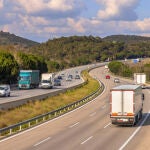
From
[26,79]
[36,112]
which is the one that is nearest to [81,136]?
[36,112]

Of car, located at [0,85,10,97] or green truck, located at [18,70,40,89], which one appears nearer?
car, located at [0,85,10,97]

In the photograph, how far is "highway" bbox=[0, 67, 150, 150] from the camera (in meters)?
22.2

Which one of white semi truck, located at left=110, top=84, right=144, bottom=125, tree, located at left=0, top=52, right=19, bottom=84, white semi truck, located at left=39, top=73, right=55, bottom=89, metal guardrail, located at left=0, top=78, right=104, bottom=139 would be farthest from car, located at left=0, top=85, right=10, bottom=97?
white semi truck, located at left=110, top=84, right=144, bottom=125

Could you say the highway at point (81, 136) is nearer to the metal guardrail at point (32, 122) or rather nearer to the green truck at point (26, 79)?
the metal guardrail at point (32, 122)

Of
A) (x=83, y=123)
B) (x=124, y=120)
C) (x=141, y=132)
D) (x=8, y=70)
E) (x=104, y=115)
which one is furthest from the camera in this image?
(x=8, y=70)

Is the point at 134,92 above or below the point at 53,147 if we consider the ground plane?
above

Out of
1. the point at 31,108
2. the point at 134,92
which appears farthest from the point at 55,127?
the point at 31,108

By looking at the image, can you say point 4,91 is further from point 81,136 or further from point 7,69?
point 81,136

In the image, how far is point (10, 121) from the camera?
3391 cm

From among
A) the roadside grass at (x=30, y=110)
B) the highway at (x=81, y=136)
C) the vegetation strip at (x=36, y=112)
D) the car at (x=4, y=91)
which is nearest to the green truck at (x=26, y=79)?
the car at (x=4, y=91)

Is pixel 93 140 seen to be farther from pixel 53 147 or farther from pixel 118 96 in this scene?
pixel 118 96

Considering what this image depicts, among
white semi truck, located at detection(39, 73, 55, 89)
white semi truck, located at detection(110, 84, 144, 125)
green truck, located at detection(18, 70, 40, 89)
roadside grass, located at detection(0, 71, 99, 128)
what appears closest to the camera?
white semi truck, located at detection(110, 84, 144, 125)

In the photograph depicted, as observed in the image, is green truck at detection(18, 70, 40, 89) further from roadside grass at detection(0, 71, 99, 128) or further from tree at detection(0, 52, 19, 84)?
roadside grass at detection(0, 71, 99, 128)

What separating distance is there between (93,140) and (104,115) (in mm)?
15567
